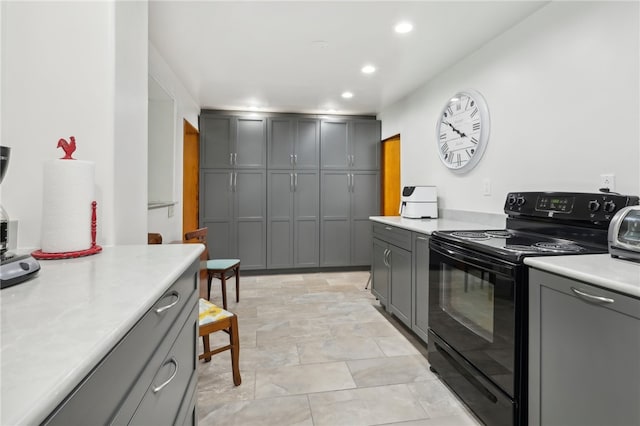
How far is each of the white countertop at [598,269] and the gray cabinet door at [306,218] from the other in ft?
11.5

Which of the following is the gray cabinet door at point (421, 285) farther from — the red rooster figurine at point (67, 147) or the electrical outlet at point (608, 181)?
the red rooster figurine at point (67, 147)

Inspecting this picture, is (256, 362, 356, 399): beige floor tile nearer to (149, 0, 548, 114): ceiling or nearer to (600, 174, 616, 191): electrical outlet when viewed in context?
(600, 174, 616, 191): electrical outlet

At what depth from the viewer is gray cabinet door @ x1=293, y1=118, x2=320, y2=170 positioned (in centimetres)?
468

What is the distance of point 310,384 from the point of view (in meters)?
2.01

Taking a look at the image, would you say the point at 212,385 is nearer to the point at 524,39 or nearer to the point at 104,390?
the point at 104,390

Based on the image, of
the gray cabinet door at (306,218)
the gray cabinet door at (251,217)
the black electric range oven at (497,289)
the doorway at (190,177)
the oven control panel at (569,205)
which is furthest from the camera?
the gray cabinet door at (306,218)

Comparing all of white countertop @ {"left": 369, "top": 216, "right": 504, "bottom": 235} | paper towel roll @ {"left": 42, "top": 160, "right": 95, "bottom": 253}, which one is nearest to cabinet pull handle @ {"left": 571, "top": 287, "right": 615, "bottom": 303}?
white countertop @ {"left": 369, "top": 216, "right": 504, "bottom": 235}

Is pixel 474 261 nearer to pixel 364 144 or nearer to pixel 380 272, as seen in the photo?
pixel 380 272

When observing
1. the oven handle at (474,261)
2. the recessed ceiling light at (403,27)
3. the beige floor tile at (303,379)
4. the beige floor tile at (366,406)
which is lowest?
the beige floor tile at (366,406)

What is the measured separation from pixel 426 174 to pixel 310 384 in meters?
2.45

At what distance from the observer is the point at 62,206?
3.85 feet

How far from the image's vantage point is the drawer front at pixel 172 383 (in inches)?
32.2

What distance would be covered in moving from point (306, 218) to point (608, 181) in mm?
3482

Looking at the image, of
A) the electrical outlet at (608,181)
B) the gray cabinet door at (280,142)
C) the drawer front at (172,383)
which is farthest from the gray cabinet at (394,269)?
the gray cabinet door at (280,142)
